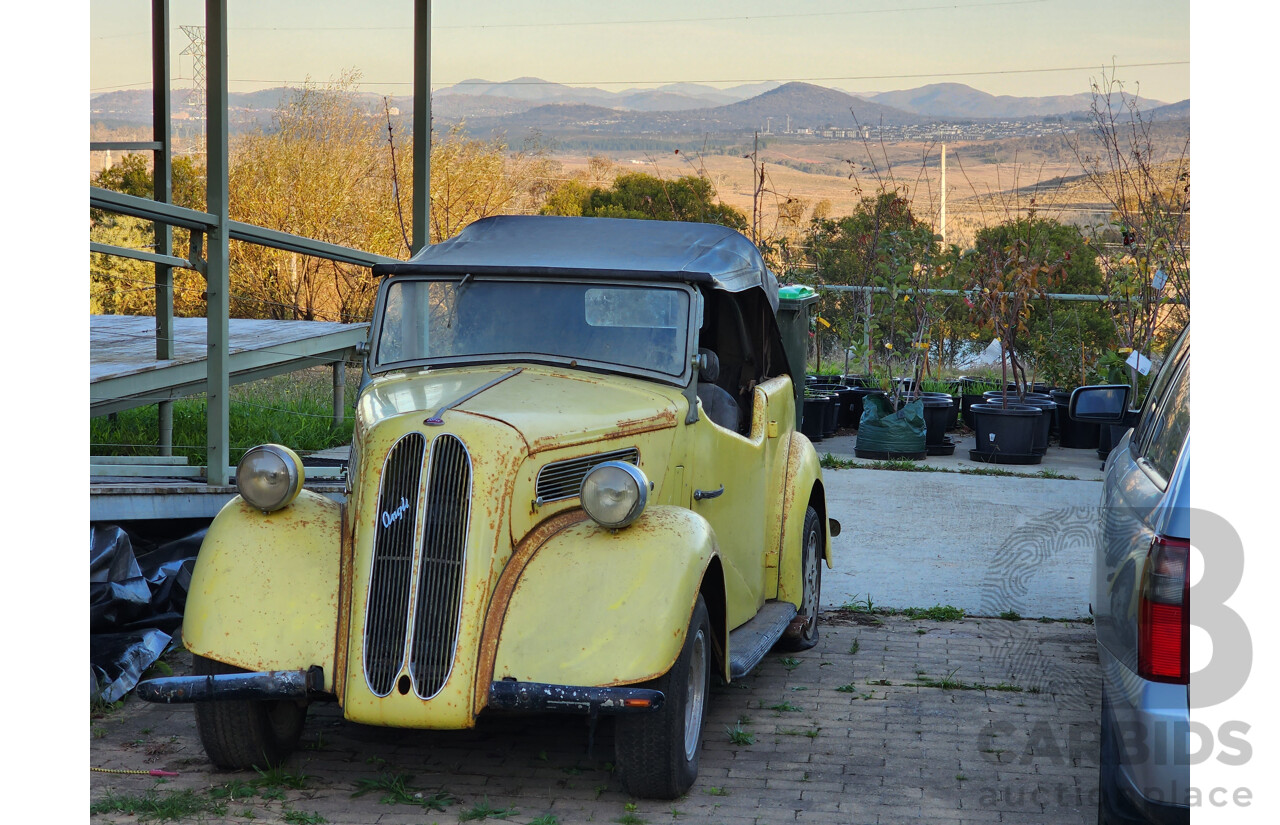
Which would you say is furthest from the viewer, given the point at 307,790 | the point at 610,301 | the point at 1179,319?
the point at 1179,319

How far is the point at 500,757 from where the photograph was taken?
13.7 feet

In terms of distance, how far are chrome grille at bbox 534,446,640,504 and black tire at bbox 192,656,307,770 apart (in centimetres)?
112

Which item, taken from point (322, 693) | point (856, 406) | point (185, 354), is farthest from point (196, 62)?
point (856, 406)

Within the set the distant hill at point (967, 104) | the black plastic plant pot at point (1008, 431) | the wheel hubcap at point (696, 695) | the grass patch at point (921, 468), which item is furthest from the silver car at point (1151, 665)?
the distant hill at point (967, 104)

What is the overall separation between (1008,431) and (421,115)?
6309mm

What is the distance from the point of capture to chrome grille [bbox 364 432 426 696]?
3559mm

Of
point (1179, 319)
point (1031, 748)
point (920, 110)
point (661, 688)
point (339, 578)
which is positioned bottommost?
point (1031, 748)

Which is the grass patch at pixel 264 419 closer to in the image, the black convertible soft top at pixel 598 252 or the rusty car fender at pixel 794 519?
the black convertible soft top at pixel 598 252

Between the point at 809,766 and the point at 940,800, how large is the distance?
19.5 inches

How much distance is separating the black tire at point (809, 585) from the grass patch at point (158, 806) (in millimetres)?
2720

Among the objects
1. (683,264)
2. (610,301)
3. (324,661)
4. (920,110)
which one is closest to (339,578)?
(324,661)

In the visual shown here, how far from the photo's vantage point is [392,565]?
3.65 m

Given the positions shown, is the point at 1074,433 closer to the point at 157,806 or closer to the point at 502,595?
the point at 502,595

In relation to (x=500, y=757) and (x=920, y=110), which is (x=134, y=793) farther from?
(x=920, y=110)
